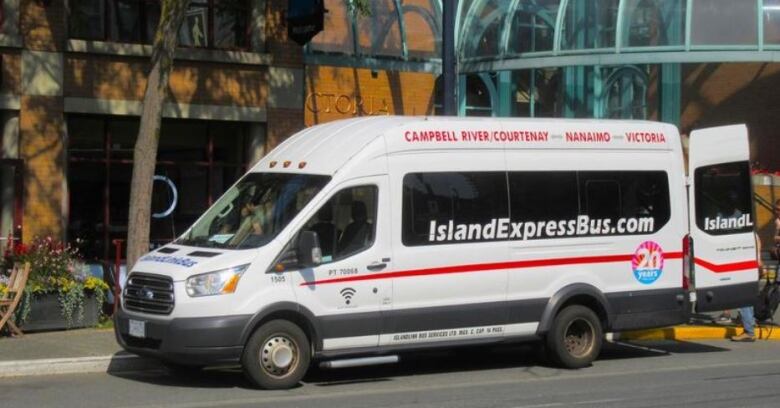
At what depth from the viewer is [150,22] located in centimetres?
1755

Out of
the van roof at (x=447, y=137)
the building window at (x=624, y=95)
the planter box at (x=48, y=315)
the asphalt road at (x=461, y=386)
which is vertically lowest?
the asphalt road at (x=461, y=386)

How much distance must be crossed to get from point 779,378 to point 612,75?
33.7 feet

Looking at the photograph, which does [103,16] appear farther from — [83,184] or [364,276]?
[364,276]

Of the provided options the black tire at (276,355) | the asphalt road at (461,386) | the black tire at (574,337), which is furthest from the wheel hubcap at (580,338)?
the black tire at (276,355)

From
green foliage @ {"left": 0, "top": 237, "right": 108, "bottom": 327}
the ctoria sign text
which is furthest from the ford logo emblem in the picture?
the ctoria sign text

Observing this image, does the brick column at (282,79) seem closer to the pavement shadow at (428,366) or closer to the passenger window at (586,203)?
the pavement shadow at (428,366)

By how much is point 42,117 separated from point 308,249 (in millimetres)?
7971

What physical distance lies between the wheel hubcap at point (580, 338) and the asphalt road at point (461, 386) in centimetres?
24

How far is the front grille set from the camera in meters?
10.3

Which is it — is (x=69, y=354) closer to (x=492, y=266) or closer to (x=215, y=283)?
(x=215, y=283)

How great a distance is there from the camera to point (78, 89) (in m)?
16.8

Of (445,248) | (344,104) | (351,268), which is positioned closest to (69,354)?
(351,268)

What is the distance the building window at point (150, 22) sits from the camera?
17.1m

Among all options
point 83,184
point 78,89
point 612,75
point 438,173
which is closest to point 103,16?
point 78,89
